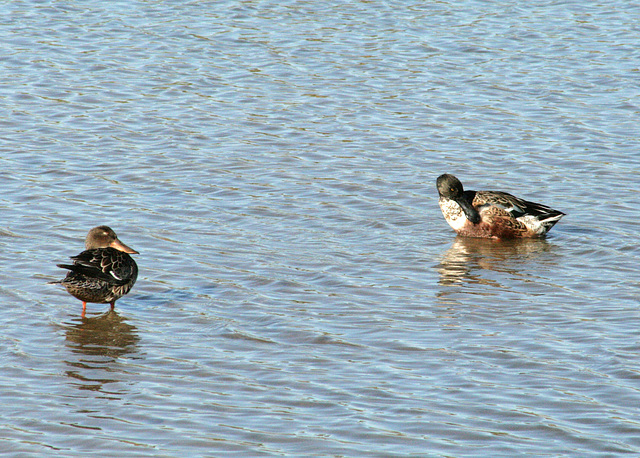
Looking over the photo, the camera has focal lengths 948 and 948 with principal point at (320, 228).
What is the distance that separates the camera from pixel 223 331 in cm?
834

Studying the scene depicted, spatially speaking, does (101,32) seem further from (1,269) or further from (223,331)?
(223,331)

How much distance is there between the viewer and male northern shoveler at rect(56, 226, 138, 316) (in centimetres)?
866

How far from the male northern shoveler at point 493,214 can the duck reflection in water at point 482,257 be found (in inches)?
5.3

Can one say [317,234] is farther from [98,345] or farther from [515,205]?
[98,345]

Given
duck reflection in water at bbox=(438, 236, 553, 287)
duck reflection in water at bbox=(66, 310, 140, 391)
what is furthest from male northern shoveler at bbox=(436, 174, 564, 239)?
duck reflection in water at bbox=(66, 310, 140, 391)

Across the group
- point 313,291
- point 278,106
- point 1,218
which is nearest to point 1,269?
point 1,218

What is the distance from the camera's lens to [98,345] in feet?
27.1

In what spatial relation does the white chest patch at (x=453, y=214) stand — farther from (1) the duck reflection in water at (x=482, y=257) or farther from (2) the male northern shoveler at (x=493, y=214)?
(1) the duck reflection in water at (x=482, y=257)

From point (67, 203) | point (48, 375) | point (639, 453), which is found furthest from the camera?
point (67, 203)

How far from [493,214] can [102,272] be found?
5151 millimetres

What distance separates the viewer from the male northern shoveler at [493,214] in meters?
11.6

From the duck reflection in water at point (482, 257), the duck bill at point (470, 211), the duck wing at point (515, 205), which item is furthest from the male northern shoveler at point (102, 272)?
the duck wing at point (515, 205)

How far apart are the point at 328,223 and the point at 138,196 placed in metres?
2.54

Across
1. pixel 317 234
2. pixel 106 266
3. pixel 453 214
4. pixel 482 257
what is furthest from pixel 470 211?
pixel 106 266
